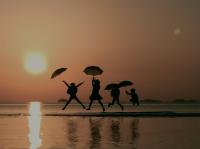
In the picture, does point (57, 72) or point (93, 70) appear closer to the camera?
point (93, 70)

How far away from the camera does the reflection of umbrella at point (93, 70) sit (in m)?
35.3

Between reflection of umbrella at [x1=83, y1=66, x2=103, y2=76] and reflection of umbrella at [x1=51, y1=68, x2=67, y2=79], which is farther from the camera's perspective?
reflection of umbrella at [x1=51, y1=68, x2=67, y2=79]

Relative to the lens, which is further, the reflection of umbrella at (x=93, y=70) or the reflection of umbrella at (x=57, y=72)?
the reflection of umbrella at (x=57, y=72)

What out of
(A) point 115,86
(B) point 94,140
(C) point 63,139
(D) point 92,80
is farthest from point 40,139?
(A) point 115,86

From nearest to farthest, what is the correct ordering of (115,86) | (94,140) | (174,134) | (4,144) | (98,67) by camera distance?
(4,144)
(94,140)
(174,134)
(98,67)
(115,86)

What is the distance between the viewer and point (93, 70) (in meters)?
35.3

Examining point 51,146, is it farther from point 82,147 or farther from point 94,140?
point 94,140

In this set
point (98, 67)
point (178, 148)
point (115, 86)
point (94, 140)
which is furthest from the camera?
point (115, 86)

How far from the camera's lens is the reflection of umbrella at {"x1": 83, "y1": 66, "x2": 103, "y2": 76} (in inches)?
1389

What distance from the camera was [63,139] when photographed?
15.3 meters

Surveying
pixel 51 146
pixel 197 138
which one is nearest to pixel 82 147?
pixel 51 146

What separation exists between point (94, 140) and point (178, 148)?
300cm

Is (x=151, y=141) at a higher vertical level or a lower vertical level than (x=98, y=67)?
lower

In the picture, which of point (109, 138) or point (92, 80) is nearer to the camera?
point (109, 138)
